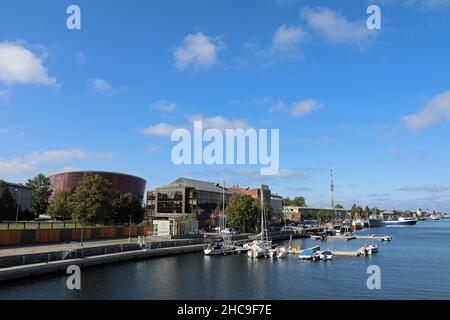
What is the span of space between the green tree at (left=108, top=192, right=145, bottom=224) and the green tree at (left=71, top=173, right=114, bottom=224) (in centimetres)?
3142

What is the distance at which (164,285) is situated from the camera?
47.2m

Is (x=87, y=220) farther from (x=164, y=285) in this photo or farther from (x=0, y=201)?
(x=0, y=201)

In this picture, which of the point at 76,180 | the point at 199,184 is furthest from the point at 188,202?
the point at 76,180

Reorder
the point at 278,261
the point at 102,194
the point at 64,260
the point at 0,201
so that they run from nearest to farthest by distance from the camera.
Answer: the point at 64,260 → the point at 278,261 → the point at 102,194 → the point at 0,201

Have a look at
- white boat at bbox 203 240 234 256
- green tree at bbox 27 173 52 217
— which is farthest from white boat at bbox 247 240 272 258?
green tree at bbox 27 173 52 217

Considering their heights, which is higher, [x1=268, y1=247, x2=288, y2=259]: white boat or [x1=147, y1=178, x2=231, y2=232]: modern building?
[x1=147, y1=178, x2=231, y2=232]: modern building

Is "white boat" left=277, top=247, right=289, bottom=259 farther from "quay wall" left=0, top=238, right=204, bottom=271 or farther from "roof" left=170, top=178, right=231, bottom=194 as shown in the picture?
"roof" left=170, top=178, right=231, bottom=194

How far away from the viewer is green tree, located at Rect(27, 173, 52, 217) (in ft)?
519

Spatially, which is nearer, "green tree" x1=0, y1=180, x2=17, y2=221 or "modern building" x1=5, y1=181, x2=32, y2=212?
"green tree" x1=0, y1=180, x2=17, y2=221

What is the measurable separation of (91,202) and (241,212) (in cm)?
5889

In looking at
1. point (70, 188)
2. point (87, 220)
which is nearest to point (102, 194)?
point (87, 220)

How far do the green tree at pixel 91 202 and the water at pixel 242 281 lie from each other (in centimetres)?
1644
